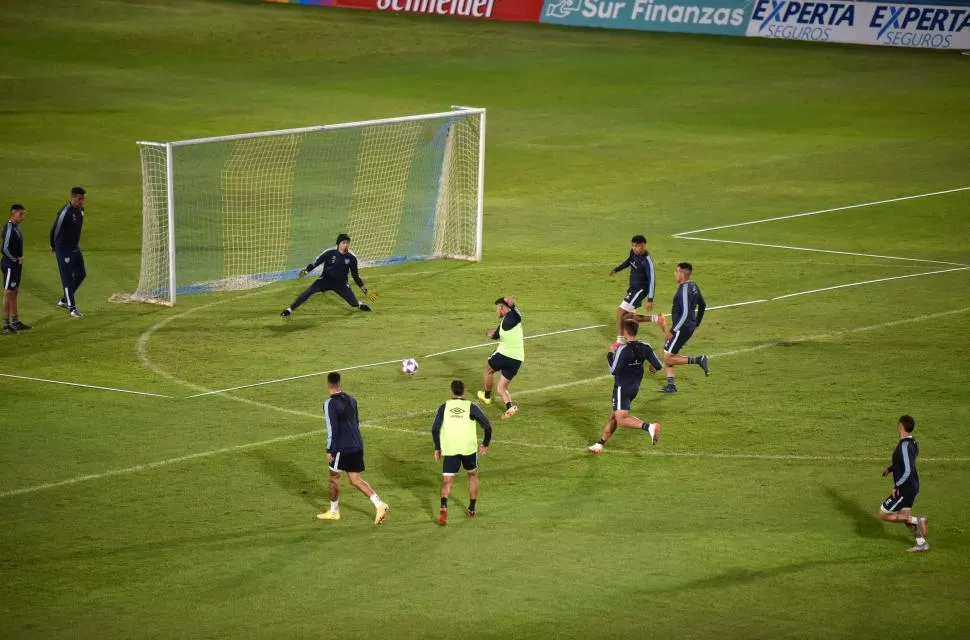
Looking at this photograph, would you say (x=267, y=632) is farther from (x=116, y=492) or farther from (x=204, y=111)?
(x=204, y=111)

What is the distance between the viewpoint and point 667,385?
23.3 meters

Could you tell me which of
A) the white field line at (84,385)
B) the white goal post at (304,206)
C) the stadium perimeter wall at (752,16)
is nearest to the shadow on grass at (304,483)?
the white field line at (84,385)

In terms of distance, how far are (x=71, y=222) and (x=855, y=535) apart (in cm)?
1566

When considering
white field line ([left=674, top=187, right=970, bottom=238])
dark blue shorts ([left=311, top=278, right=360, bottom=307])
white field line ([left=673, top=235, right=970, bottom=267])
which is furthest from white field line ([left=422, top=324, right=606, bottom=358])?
white field line ([left=674, top=187, right=970, bottom=238])

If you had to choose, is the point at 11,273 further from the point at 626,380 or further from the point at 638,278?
the point at 626,380

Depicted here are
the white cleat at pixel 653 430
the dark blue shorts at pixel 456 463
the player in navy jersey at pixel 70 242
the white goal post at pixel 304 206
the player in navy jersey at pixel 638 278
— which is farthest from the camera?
the white goal post at pixel 304 206

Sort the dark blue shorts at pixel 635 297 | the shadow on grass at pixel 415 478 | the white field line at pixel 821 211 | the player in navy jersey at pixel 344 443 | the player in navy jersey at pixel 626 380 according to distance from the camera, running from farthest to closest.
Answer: the white field line at pixel 821 211 < the dark blue shorts at pixel 635 297 < the player in navy jersey at pixel 626 380 < the shadow on grass at pixel 415 478 < the player in navy jersey at pixel 344 443

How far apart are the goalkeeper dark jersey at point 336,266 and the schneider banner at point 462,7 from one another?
41.3m

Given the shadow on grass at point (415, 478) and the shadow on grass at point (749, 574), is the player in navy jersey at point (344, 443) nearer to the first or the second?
the shadow on grass at point (415, 478)

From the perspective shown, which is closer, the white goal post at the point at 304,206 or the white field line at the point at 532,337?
the white field line at the point at 532,337

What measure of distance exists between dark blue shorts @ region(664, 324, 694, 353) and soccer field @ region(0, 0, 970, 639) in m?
0.84

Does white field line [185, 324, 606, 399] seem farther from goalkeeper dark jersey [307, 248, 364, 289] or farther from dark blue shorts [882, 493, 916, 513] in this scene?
dark blue shorts [882, 493, 916, 513]

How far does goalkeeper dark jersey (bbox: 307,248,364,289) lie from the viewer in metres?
27.5

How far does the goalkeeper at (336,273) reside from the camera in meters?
27.5
